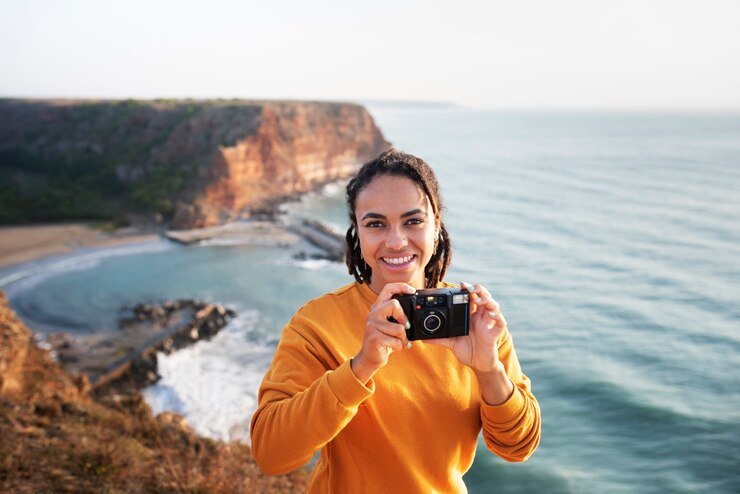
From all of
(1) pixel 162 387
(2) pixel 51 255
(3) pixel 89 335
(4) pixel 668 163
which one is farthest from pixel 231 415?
(4) pixel 668 163

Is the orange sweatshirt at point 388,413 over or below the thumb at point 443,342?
below

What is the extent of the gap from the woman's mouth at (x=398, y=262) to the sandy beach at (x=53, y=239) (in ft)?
109

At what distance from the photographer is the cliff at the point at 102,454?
17.3 ft

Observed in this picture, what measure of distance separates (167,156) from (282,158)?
9606mm

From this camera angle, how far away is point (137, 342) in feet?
62.1

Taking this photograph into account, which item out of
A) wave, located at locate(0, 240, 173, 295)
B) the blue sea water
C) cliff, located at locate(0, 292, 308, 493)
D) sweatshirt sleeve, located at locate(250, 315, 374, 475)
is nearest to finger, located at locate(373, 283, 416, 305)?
sweatshirt sleeve, located at locate(250, 315, 374, 475)

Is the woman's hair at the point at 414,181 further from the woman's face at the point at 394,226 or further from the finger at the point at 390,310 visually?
the finger at the point at 390,310

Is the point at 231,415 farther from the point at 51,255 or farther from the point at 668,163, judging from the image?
the point at 668,163

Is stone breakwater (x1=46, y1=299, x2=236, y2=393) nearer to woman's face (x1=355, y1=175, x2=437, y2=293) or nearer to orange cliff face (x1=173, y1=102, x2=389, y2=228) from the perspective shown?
woman's face (x1=355, y1=175, x2=437, y2=293)

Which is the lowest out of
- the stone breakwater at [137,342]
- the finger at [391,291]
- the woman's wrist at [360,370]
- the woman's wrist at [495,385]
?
the stone breakwater at [137,342]

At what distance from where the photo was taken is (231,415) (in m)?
14.3

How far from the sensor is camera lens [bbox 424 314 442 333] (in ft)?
5.92

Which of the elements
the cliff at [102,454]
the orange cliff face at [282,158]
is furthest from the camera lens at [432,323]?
the orange cliff face at [282,158]

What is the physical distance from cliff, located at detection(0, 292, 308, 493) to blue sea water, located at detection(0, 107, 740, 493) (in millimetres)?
5553
